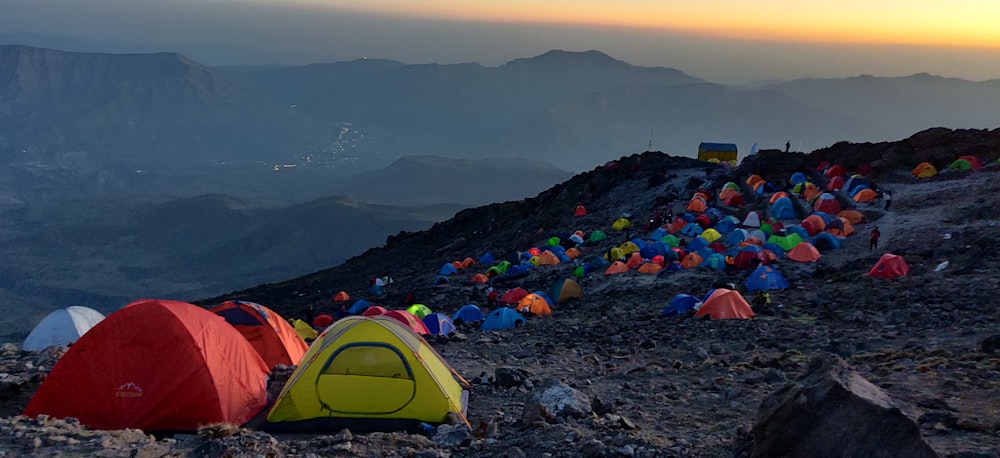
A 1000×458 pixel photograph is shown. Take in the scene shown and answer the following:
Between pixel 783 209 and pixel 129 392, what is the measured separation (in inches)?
986

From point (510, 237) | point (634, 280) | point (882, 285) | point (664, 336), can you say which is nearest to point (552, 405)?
point (664, 336)

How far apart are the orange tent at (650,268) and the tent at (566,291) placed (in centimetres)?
273

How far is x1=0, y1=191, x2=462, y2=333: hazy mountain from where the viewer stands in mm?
91062

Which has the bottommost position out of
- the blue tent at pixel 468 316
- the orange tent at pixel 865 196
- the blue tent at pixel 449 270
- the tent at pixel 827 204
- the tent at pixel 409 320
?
the blue tent at pixel 449 270

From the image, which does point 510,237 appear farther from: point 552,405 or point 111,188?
point 111,188

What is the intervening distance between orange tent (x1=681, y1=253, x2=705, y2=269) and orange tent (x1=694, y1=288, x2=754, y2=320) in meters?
6.90

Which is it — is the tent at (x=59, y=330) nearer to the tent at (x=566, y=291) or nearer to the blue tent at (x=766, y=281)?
the tent at (x=566, y=291)

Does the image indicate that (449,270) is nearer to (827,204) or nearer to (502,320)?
(502,320)

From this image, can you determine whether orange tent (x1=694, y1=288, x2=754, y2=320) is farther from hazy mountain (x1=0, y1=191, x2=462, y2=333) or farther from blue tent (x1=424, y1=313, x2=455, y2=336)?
hazy mountain (x1=0, y1=191, x2=462, y2=333)

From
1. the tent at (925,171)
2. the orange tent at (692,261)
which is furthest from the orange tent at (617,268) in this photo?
the tent at (925,171)

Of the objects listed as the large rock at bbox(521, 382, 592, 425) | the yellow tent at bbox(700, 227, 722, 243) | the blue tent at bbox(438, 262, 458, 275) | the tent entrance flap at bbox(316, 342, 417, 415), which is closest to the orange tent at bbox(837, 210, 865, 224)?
the yellow tent at bbox(700, 227, 722, 243)

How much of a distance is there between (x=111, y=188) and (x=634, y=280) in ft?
631

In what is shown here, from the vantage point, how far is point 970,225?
63.3 feet

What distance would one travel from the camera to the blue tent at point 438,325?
17641 millimetres
